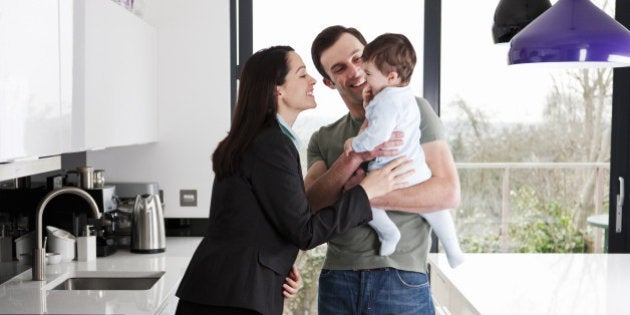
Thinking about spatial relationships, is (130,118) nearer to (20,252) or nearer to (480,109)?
(20,252)

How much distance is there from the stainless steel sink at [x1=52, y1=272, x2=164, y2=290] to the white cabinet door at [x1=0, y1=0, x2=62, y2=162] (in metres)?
0.81

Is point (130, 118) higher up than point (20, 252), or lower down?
higher up

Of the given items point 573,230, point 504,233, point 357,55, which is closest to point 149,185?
point 357,55

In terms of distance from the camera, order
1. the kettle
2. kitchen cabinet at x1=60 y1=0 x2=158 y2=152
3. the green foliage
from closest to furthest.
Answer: kitchen cabinet at x1=60 y1=0 x2=158 y2=152
the kettle
the green foliage

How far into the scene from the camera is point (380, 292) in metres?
2.30

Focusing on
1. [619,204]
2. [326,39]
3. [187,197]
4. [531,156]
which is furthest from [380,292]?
[531,156]

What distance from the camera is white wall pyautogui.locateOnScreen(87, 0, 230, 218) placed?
4367 millimetres

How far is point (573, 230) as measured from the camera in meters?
6.51

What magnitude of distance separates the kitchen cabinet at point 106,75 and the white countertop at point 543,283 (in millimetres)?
1440

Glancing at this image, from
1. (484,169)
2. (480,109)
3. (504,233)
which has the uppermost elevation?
(480,109)

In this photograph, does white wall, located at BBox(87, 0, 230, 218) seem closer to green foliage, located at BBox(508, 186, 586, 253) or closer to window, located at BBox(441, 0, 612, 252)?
window, located at BBox(441, 0, 612, 252)

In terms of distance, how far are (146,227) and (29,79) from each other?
1.59 metres

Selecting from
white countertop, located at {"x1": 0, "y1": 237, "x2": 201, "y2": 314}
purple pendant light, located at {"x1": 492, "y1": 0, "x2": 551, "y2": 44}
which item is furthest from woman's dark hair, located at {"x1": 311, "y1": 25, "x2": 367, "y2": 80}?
white countertop, located at {"x1": 0, "y1": 237, "x2": 201, "y2": 314}

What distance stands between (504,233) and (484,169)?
20.4 inches
